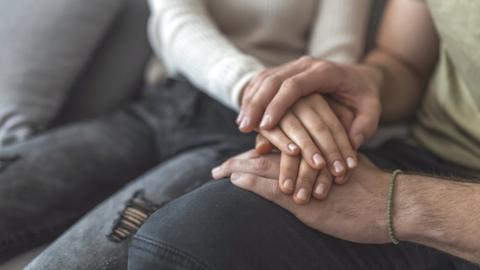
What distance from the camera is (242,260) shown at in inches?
24.2

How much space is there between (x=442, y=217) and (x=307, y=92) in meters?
0.25

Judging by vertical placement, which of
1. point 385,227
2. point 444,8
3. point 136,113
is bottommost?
point 136,113

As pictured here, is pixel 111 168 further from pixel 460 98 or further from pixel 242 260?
pixel 460 98

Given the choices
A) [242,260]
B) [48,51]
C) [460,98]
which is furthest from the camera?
[48,51]

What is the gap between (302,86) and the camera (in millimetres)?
773

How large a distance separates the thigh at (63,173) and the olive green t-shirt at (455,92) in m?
0.53

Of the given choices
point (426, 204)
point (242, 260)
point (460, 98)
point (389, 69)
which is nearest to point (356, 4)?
point (389, 69)

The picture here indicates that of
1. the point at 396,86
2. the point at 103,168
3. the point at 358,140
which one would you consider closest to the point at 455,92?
the point at 396,86

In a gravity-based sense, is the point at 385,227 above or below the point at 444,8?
below

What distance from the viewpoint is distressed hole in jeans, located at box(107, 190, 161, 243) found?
0.77m

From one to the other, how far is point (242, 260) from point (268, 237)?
4 centimetres

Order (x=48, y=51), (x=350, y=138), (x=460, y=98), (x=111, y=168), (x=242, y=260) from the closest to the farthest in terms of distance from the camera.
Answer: (x=242, y=260) → (x=350, y=138) → (x=460, y=98) → (x=111, y=168) → (x=48, y=51)

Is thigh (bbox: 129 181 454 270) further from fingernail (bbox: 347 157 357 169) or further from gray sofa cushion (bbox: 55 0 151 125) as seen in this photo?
gray sofa cushion (bbox: 55 0 151 125)

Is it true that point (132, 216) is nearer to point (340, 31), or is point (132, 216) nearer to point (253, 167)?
point (253, 167)
